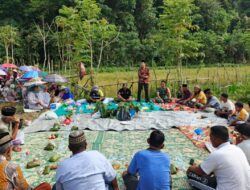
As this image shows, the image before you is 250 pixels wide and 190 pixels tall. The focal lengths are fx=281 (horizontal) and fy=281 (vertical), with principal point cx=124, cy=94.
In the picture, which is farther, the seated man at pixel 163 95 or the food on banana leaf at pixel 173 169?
the seated man at pixel 163 95

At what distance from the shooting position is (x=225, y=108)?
8.10 metres

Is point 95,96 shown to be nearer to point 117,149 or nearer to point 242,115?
point 117,149

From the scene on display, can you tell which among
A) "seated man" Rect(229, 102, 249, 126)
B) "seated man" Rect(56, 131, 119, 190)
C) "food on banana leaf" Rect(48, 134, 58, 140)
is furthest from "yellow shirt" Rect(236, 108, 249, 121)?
"seated man" Rect(56, 131, 119, 190)

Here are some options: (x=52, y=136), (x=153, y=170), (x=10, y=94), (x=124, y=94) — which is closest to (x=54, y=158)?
(x=52, y=136)

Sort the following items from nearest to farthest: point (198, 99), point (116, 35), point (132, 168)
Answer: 1. point (132, 168)
2. point (198, 99)
3. point (116, 35)

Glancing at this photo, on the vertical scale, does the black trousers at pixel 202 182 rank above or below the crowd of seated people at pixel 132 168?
below

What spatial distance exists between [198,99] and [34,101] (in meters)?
5.69

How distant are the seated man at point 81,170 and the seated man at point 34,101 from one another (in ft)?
24.1

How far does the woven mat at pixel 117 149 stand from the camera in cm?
460

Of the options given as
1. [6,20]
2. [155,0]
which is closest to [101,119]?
[6,20]

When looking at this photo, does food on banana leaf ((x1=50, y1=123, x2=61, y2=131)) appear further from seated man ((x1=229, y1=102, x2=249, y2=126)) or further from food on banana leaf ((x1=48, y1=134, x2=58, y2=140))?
seated man ((x1=229, y1=102, x2=249, y2=126))

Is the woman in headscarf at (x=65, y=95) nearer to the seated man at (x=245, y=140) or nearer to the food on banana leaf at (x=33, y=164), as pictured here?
the food on banana leaf at (x=33, y=164)

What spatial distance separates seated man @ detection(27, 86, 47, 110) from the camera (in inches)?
383

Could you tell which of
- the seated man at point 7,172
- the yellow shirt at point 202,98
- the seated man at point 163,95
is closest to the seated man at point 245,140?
the seated man at point 7,172
